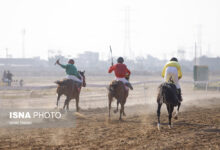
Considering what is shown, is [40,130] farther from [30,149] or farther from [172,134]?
[172,134]

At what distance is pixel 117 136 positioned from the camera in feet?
32.8

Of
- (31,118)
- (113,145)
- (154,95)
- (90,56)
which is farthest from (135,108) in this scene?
(90,56)

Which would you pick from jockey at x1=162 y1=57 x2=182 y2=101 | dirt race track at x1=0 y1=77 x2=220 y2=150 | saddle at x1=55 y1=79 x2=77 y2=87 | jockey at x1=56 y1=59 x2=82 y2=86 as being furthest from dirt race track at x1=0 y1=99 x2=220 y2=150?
jockey at x1=56 y1=59 x2=82 y2=86

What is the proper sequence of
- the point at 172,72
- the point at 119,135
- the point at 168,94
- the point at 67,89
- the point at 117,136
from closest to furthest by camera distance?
the point at 117,136, the point at 119,135, the point at 168,94, the point at 172,72, the point at 67,89

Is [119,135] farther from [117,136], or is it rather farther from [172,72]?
[172,72]

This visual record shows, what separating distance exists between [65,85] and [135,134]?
5517mm

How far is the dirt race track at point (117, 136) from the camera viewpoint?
28.5 feet

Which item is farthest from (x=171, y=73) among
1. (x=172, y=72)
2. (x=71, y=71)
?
(x=71, y=71)

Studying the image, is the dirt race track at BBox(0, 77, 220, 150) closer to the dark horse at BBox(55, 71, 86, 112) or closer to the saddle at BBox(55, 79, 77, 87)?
the dark horse at BBox(55, 71, 86, 112)

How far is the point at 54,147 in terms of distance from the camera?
27.3 feet

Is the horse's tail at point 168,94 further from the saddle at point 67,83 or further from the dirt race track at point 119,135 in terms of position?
the saddle at point 67,83

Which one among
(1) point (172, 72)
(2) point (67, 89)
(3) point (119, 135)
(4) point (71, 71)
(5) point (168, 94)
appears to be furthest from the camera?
(4) point (71, 71)

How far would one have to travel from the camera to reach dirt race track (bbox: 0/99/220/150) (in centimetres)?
868

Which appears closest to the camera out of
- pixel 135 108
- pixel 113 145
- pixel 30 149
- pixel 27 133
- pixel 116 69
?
pixel 30 149
